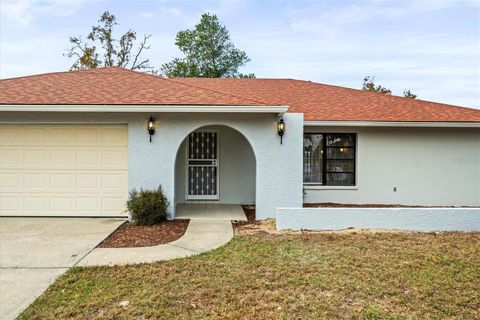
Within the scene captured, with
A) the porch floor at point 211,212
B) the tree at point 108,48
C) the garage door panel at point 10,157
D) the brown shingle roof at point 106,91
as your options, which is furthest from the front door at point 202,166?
the tree at point 108,48

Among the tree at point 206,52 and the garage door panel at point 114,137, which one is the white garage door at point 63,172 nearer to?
the garage door panel at point 114,137

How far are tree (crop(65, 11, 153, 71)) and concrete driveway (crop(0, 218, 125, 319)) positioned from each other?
20539mm

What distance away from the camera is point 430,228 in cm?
751

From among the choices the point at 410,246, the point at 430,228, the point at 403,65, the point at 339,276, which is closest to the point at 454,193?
the point at 430,228

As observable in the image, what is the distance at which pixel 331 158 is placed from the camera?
11.1 metres

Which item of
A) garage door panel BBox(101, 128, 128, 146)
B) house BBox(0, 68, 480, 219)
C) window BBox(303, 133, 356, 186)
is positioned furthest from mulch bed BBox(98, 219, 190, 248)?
window BBox(303, 133, 356, 186)

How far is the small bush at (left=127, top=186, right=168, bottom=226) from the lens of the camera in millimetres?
7910

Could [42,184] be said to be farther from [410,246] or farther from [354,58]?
[354,58]

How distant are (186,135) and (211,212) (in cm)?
225

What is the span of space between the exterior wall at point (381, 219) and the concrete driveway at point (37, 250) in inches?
156

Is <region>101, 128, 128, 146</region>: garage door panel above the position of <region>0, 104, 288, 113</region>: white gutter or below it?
below

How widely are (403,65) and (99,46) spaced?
73.4 feet

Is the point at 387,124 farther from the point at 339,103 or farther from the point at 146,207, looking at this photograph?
the point at 146,207

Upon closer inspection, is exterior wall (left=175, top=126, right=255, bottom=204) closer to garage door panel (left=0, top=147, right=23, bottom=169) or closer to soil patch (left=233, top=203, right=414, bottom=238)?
soil patch (left=233, top=203, right=414, bottom=238)
